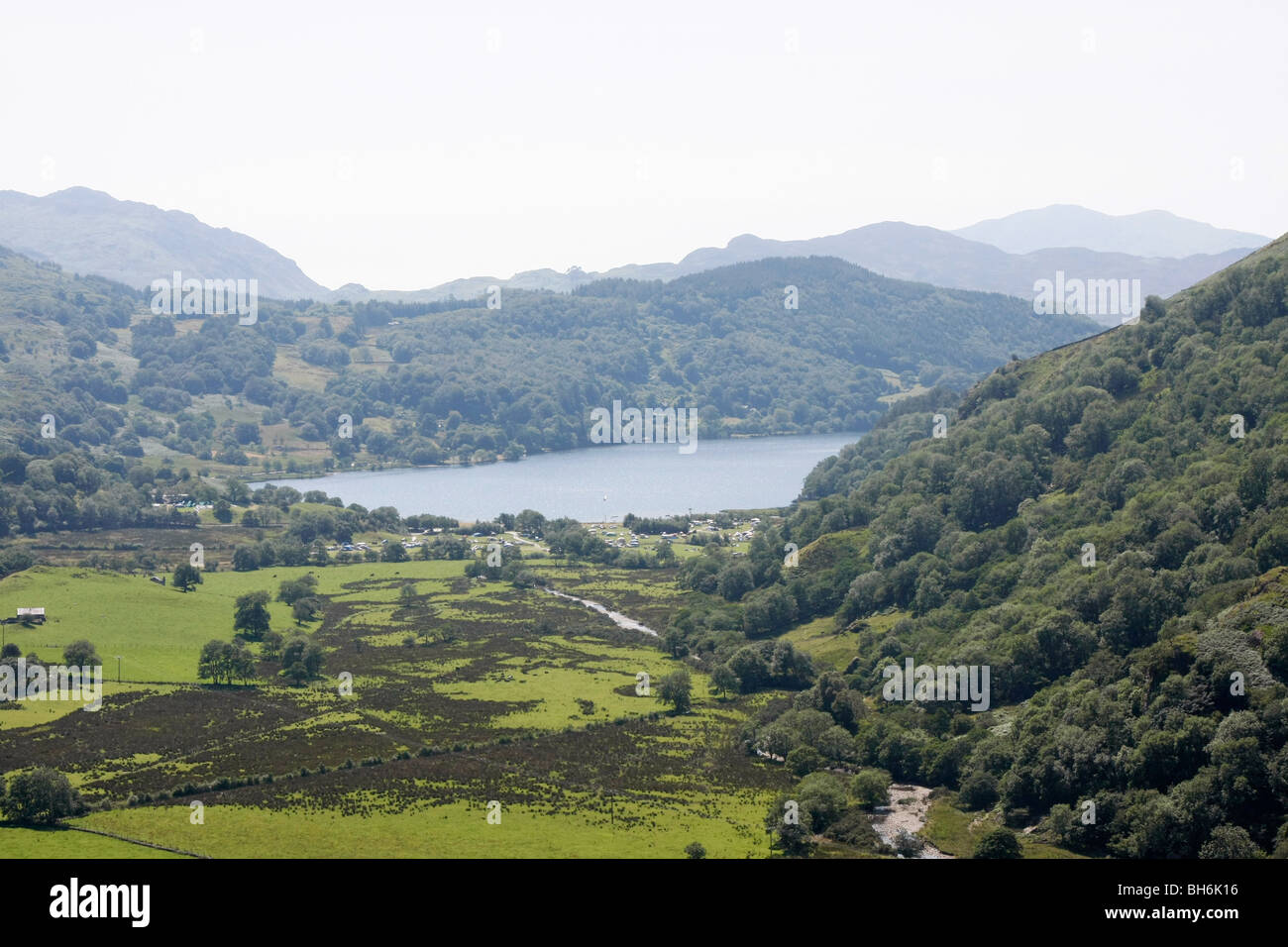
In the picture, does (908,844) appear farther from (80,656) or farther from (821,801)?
(80,656)

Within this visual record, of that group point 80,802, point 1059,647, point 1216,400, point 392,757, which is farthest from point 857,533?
point 80,802

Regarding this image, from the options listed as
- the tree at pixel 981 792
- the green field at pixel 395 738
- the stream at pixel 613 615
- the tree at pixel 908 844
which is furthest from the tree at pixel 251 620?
the tree at pixel 908 844

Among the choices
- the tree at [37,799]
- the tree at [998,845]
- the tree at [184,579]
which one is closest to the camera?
the tree at [998,845]

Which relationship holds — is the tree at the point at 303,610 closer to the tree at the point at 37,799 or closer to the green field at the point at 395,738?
the green field at the point at 395,738

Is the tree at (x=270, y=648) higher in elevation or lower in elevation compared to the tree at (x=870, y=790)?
higher

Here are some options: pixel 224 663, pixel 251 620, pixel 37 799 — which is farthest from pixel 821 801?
pixel 251 620
